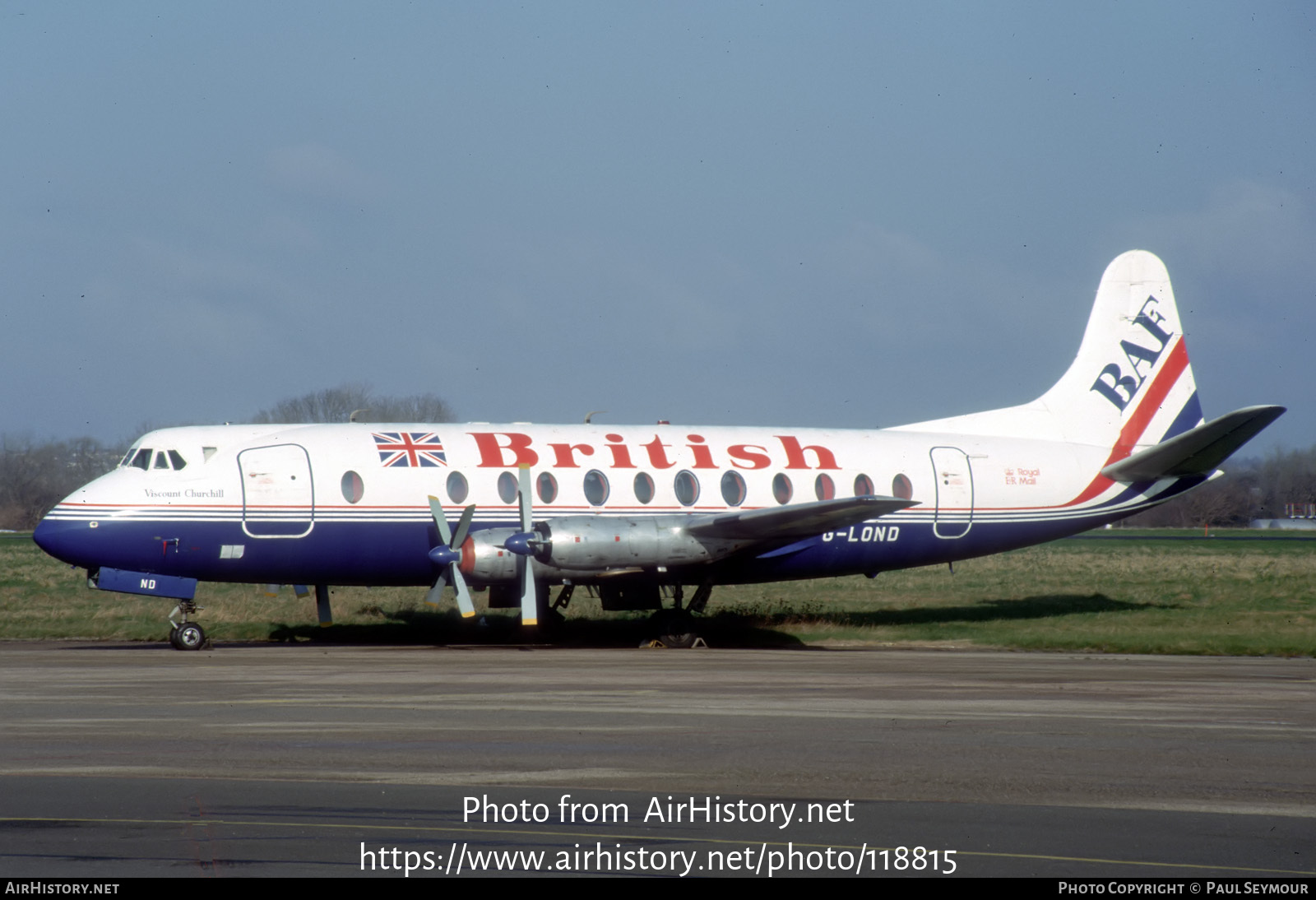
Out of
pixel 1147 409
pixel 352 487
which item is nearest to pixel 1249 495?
pixel 1147 409

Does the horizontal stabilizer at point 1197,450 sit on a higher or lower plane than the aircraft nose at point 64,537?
higher

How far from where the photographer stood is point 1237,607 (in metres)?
29.6

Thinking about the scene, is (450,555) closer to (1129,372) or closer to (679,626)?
(679,626)

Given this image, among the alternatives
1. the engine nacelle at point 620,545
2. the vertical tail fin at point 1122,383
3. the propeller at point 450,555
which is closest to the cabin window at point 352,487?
the propeller at point 450,555

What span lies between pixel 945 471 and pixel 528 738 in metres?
16.1

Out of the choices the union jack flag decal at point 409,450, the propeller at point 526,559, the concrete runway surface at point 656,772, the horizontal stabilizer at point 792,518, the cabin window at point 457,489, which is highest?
the union jack flag decal at point 409,450

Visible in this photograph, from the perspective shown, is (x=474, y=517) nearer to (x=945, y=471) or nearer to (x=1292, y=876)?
(x=945, y=471)

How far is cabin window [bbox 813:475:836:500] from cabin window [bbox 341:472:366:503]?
8847mm

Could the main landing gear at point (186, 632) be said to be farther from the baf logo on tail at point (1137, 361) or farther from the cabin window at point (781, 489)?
the baf logo on tail at point (1137, 361)

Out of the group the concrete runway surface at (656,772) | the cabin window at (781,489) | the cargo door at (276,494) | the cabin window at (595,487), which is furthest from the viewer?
the cabin window at (781,489)

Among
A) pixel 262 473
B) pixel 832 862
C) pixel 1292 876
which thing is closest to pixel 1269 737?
pixel 1292 876

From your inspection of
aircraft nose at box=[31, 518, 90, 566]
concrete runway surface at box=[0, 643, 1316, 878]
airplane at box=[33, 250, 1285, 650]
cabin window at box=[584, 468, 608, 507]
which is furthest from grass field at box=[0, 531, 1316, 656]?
concrete runway surface at box=[0, 643, 1316, 878]

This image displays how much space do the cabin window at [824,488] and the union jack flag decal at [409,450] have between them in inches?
291

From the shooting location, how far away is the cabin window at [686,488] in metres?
24.2
